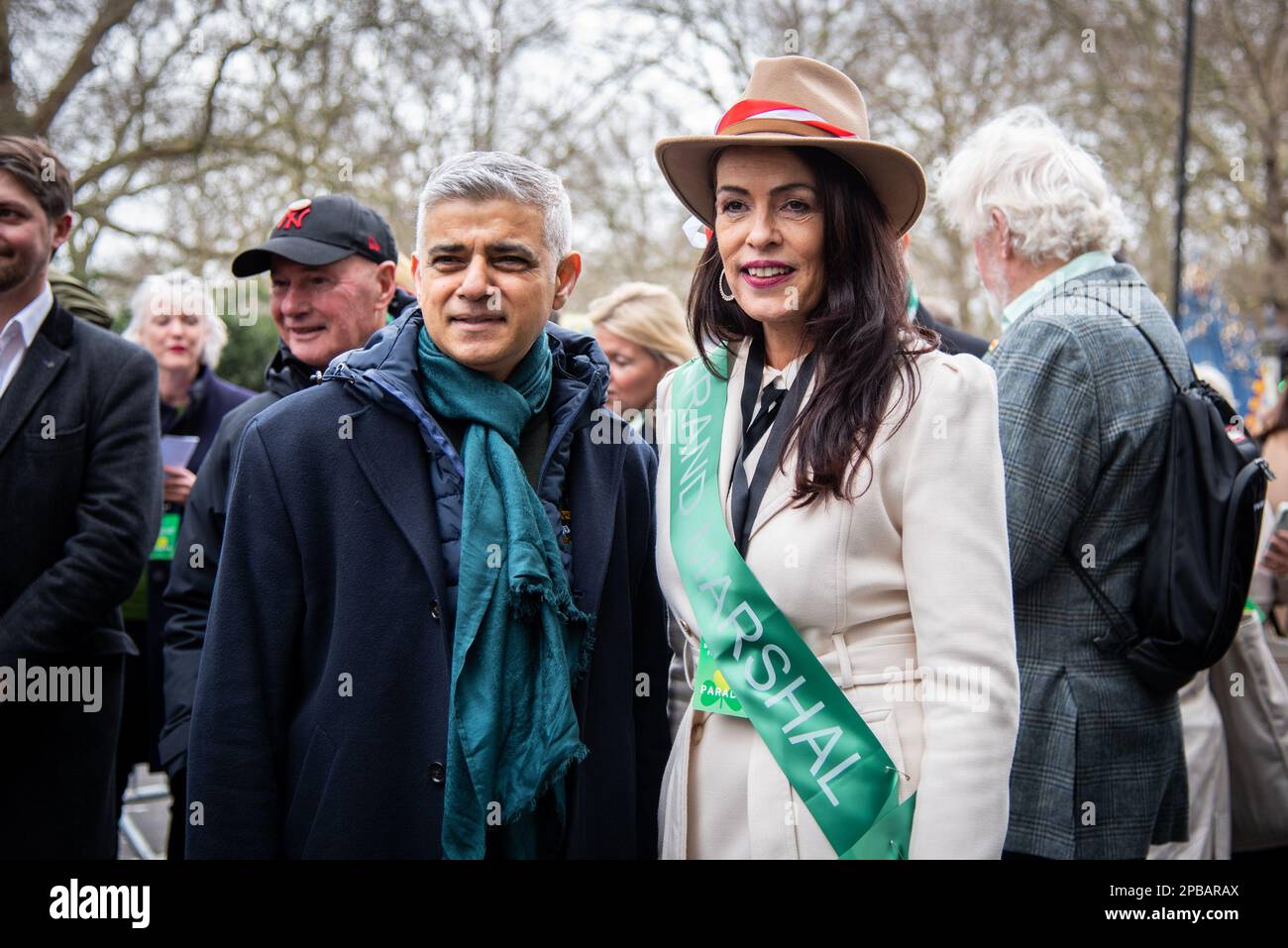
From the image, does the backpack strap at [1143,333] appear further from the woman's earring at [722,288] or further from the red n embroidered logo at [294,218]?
the red n embroidered logo at [294,218]

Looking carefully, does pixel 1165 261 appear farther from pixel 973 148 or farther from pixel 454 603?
pixel 454 603

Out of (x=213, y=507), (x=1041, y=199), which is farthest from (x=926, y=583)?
(x=213, y=507)

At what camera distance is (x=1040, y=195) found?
3.37 m

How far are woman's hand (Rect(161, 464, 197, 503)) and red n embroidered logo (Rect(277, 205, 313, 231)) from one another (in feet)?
3.98

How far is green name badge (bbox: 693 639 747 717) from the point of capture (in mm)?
2303

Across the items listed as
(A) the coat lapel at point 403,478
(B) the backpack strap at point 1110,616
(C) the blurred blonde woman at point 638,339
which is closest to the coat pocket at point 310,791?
(A) the coat lapel at point 403,478

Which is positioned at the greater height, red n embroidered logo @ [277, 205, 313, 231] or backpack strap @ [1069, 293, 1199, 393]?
red n embroidered logo @ [277, 205, 313, 231]

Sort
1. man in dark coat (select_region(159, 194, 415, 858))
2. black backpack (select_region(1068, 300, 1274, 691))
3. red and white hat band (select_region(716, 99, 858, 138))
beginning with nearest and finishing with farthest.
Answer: red and white hat band (select_region(716, 99, 858, 138)), black backpack (select_region(1068, 300, 1274, 691)), man in dark coat (select_region(159, 194, 415, 858))

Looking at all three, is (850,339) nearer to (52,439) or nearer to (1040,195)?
(1040,195)

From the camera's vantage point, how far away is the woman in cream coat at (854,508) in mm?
2158

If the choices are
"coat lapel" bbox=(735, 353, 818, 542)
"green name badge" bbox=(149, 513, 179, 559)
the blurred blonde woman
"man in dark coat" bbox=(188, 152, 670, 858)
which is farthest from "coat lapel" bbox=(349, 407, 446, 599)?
the blurred blonde woman

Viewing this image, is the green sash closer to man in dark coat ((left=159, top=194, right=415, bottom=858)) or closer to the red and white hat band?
the red and white hat band

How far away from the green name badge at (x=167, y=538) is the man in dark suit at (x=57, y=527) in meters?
0.89

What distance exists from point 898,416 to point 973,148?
1.57m
